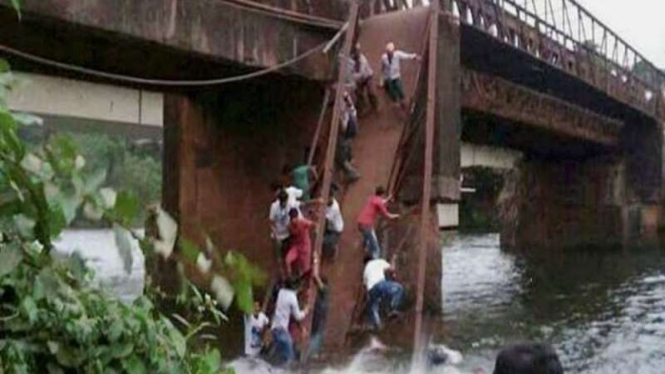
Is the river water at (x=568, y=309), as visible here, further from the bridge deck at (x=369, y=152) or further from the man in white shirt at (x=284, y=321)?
the man in white shirt at (x=284, y=321)

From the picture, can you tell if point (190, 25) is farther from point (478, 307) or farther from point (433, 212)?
point (478, 307)

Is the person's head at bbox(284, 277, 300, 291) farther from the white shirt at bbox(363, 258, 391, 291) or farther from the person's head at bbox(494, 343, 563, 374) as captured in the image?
the person's head at bbox(494, 343, 563, 374)

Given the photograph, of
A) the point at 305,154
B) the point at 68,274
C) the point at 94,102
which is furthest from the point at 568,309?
the point at 68,274

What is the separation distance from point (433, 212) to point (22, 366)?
1152 centimetres

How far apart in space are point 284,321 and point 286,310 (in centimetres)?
15

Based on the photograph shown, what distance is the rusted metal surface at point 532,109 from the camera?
70.4ft

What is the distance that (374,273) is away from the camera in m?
12.2

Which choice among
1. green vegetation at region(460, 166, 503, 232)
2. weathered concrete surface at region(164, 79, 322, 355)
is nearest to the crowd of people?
weathered concrete surface at region(164, 79, 322, 355)

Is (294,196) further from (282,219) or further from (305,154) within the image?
(305,154)

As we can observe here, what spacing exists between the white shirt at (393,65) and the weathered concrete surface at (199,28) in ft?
3.45

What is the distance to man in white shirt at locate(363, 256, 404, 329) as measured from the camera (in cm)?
1218

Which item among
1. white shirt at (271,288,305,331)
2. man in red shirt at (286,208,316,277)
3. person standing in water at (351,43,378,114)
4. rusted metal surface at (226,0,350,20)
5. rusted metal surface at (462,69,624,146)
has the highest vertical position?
rusted metal surface at (226,0,350,20)

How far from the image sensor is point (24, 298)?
2777mm

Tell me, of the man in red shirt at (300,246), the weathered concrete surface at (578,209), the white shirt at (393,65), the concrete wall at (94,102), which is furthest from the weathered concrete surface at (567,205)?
the man in red shirt at (300,246)
